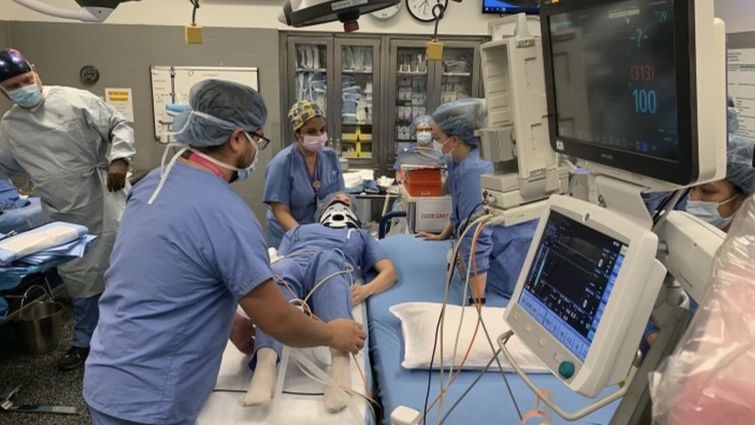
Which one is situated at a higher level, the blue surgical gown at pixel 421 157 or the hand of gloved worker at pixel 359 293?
the blue surgical gown at pixel 421 157

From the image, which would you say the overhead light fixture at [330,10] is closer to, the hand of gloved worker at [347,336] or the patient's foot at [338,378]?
the hand of gloved worker at [347,336]

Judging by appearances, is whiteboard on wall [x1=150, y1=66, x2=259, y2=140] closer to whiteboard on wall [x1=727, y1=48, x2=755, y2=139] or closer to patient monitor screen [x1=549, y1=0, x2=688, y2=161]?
whiteboard on wall [x1=727, y1=48, x2=755, y2=139]

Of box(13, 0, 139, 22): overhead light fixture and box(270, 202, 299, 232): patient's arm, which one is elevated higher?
box(13, 0, 139, 22): overhead light fixture

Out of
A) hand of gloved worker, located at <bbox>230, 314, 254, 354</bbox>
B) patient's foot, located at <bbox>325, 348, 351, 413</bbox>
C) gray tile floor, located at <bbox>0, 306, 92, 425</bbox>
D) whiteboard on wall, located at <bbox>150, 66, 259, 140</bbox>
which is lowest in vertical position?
gray tile floor, located at <bbox>0, 306, 92, 425</bbox>

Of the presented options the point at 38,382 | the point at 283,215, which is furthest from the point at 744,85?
the point at 38,382

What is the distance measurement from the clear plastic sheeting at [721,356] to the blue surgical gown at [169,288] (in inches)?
36.1

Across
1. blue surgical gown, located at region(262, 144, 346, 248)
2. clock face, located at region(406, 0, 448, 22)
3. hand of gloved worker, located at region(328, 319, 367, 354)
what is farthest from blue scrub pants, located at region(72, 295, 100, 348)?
clock face, located at region(406, 0, 448, 22)

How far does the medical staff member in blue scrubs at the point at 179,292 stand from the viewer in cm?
126

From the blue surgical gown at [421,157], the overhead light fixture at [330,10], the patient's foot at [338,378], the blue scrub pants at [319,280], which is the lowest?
the patient's foot at [338,378]

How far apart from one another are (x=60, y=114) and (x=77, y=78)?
1.81 meters

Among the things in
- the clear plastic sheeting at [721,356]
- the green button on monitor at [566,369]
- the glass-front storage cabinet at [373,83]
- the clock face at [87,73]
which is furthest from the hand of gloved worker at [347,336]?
the clock face at [87,73]

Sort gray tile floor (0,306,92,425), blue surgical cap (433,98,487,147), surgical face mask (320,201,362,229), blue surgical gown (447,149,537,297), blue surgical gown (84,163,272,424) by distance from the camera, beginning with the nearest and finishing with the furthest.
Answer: blue surgical gown (84,163,272,424)
blue surgical gown (447,149,537,297)
blue surgical cap (433,98,487,147)
gray tile floor (0,306,92,425)
surgical face mask (320,201,362,229)

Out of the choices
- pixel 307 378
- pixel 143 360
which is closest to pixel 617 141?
pixel 143 360

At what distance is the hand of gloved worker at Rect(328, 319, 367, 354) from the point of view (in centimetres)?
165
